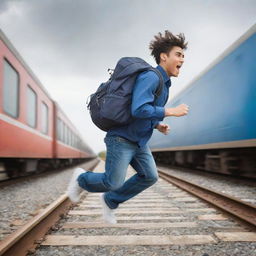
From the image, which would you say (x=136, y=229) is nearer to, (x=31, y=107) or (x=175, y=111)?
(x=175, y=111)

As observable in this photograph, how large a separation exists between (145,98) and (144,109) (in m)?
0.08

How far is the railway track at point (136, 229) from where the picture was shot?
2.66 metres

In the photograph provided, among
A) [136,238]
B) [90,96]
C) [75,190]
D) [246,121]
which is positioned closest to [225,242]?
[136,238]

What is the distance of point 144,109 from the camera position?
235cm

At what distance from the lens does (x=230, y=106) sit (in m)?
7.33

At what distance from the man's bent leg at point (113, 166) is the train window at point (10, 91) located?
397 centimetres

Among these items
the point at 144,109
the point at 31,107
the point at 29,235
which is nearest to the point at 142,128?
the point at 144,109

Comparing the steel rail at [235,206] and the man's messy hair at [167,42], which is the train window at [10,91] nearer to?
the steel rail at [235,206]

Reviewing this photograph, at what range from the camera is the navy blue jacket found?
2.37 meters

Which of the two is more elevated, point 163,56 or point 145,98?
point 163,56

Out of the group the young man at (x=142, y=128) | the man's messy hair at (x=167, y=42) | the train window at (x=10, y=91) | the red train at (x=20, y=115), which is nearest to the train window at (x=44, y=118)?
the red train at (x=20, y=115)

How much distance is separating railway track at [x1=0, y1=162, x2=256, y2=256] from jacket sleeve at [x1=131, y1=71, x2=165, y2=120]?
1.01 m

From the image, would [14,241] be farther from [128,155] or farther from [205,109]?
[205,109]

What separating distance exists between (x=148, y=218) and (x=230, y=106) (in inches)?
168
